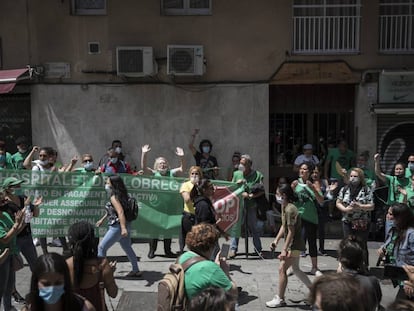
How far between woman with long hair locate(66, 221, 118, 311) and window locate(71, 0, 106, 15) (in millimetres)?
8031

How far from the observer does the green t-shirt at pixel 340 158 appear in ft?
33.7

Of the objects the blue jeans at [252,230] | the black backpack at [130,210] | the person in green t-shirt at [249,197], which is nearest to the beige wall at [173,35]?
the person in green t-shirt at [249,197]

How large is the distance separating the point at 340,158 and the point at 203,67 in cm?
369

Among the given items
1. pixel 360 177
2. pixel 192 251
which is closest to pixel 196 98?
pixel 360 177

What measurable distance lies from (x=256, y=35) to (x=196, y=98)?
1.97 m

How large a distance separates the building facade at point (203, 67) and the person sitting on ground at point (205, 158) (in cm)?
31

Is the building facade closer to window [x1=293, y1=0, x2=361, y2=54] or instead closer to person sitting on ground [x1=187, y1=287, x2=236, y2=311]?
window [x1=293, y1=0, x2=361, y2=54]

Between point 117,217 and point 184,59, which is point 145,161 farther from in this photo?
point 184,59

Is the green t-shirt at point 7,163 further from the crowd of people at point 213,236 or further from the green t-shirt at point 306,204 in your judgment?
the green t-shirt at point 306,204

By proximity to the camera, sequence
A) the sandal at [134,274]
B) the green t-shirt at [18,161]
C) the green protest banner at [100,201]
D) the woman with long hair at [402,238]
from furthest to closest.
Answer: the green t-shirt at [18,161] → the green protest banner at [100,201] → the sandal at [134,274] → the woman with long hair at [402,238]

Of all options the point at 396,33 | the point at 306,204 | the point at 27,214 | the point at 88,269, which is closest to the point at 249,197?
the point at 306,204

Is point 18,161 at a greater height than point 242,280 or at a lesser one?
greater

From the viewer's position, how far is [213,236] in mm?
3826

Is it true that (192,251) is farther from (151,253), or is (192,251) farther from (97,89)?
(97,89)
